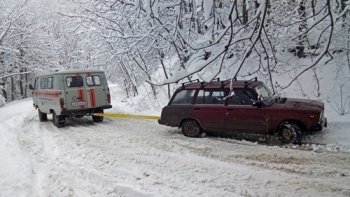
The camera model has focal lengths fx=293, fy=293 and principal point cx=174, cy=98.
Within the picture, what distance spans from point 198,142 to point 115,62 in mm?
11934

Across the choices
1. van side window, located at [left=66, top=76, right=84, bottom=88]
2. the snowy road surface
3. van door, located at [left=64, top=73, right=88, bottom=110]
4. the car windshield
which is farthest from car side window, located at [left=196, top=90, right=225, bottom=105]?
van side window, located at [left=66, top=76, right=84, bottom=88]

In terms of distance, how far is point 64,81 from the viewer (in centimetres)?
1126

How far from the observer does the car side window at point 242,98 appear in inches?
309

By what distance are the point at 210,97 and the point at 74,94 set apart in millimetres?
5624

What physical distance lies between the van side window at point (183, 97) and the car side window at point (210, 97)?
11.2 inches

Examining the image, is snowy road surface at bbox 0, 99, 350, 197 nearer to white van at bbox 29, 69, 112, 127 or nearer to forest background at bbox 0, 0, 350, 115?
forest background at bbox 0, 0, 350, 115

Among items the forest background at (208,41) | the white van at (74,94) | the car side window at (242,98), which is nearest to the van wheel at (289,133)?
the car side window at (242,98)

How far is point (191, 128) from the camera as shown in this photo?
28.8 ft

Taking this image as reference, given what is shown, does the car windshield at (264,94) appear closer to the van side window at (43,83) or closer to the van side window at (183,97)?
the van side window at (183,97)

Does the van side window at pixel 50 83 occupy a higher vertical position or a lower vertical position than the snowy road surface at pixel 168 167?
higher

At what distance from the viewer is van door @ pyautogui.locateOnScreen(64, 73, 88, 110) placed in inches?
440

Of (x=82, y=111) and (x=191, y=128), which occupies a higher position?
(x=82, y=111)

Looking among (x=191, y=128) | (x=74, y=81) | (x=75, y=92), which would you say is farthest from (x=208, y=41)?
(x=74, y=81)

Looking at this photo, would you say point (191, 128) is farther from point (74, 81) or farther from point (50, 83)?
point (50, 83)
